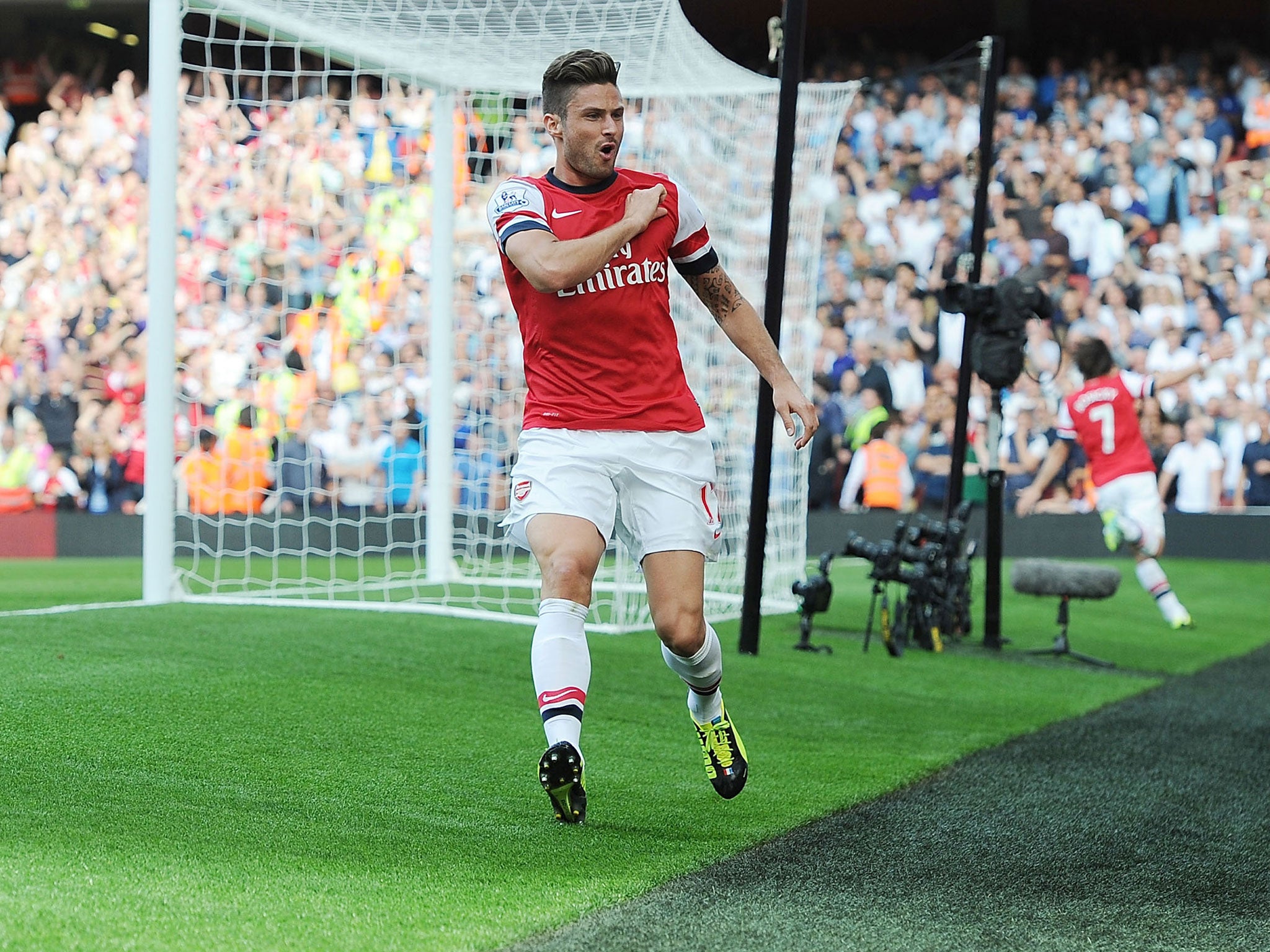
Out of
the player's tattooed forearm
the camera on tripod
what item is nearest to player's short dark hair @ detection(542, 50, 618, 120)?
the player's tattooed forearm

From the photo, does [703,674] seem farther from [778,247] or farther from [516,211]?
[778,247]

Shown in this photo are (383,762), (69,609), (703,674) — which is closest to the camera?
(703,674)

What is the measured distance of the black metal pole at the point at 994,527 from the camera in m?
9.13

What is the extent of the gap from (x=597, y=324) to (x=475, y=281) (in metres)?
7.65

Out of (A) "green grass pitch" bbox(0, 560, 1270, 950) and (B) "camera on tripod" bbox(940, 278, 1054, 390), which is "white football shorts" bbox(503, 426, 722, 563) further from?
(B) "camera on tripod" bbox(940, 278, 1054, 390)

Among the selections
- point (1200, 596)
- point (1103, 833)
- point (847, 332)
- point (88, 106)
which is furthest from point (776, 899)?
point (88, 106)

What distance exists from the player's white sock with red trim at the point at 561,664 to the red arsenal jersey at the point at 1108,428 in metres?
7.27

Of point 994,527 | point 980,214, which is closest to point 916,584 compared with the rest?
point 994,527

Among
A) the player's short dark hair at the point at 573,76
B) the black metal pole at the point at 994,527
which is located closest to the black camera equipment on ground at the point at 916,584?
the black metal pole at the point at 994,527

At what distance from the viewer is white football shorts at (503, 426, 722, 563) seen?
13.2 ft

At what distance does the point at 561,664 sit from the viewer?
12.9 feet

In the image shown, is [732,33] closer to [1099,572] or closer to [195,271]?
[195,271]

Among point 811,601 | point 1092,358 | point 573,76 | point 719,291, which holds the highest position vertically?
point 573,76

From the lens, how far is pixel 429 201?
37.3ft
